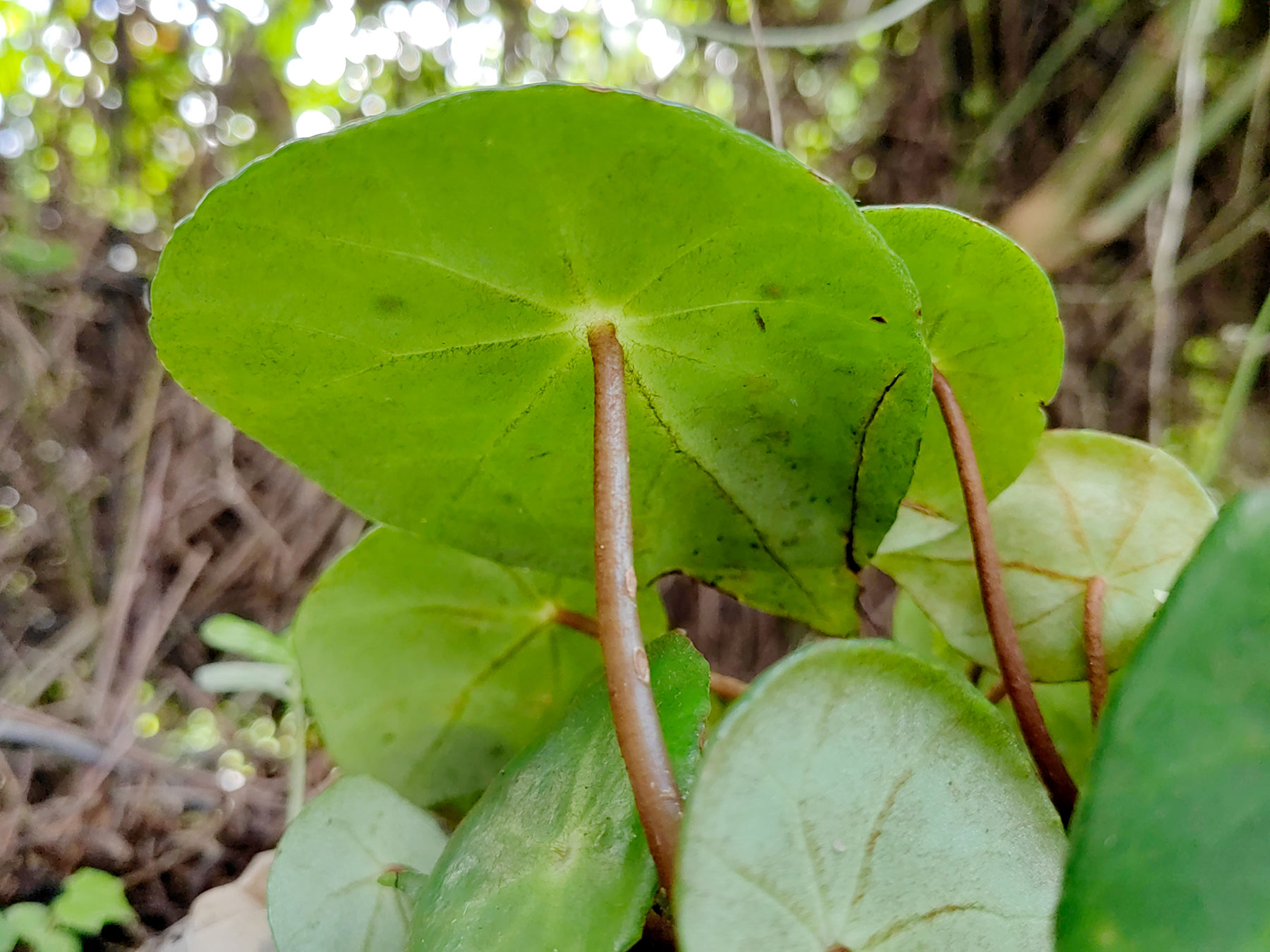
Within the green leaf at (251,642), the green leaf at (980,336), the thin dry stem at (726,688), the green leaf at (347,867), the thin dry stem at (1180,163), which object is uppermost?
the thin dry stem at (1180,163)

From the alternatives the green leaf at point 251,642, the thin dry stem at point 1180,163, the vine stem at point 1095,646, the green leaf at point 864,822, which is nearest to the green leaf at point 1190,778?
the green leaf at point 864,822

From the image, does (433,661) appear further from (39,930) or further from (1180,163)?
(1180,163)

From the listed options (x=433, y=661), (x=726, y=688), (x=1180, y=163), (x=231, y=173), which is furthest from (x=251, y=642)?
(x=1180, y=163)

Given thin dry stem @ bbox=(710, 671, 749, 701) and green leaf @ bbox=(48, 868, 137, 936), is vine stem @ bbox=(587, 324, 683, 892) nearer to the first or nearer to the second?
thin dry stem @ bbox=(710, 671, 749, 701)

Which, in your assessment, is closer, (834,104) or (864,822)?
(864,822)

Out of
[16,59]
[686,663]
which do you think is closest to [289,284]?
[686,663]

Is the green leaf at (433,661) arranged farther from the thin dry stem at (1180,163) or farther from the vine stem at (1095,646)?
the thin dry stem at (1180,163)
